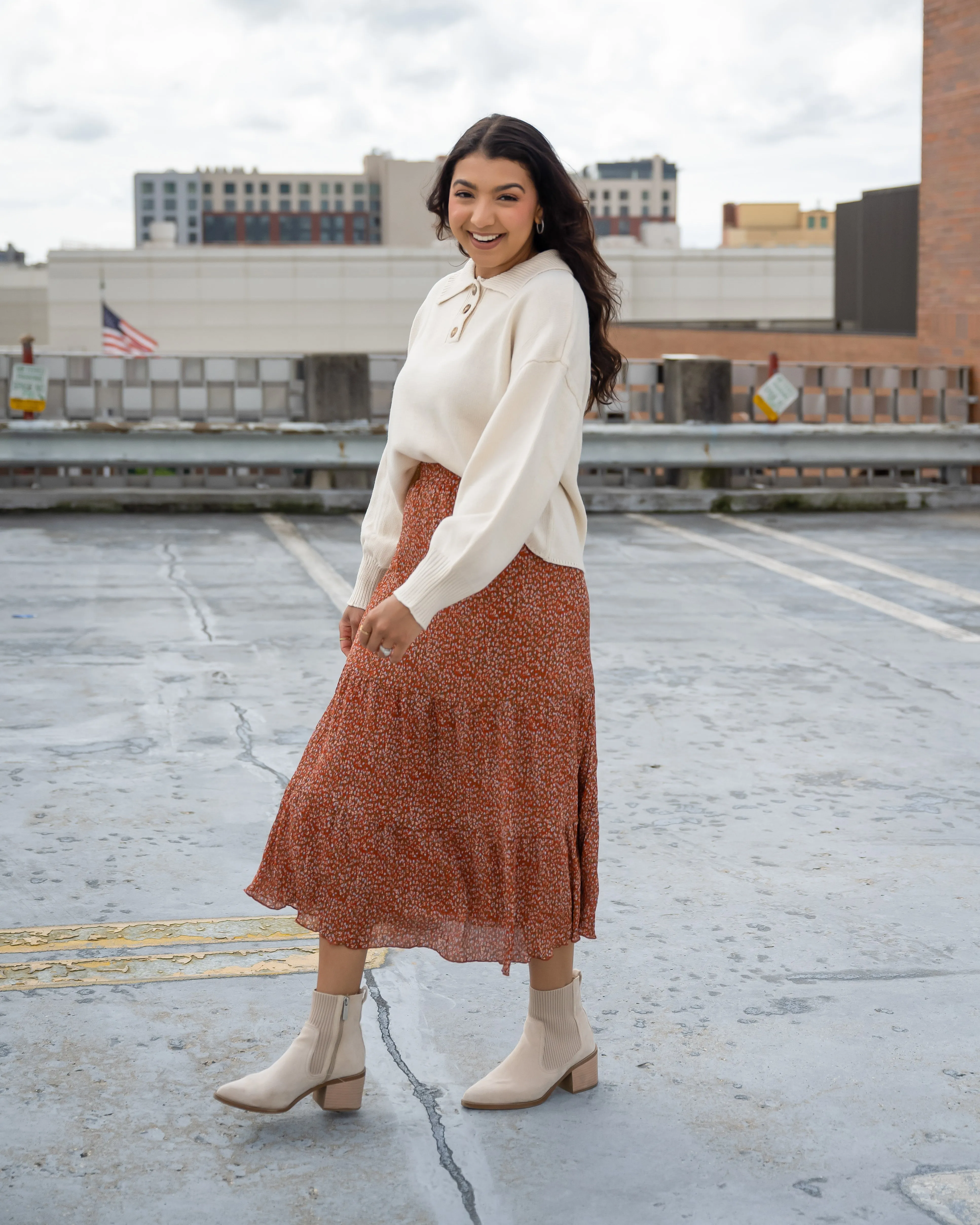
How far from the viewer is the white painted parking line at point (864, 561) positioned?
890 cm

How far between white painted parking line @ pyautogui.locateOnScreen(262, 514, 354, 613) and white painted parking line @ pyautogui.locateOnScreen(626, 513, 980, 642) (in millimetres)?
2899

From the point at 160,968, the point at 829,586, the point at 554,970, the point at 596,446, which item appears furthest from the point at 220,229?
the point at 554,970

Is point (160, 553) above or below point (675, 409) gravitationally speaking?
below

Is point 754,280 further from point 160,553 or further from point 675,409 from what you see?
point 160,553

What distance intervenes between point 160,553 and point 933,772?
658 cm

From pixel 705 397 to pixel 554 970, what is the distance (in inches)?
445

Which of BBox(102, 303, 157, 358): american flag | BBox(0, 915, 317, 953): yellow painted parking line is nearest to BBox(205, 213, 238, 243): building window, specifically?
BBox(102, 303, 157, 358): american flag

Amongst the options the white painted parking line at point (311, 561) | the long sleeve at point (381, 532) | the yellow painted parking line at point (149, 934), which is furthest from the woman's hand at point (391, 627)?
the white painted parking line at point (311, 561)

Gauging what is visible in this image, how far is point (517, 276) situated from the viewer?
2705 millimetres

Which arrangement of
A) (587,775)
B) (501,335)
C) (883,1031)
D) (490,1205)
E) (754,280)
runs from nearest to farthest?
1. (490,1205)
2. (501,335)
3. (587,775)
4. (883,1031)
5. (754,280)

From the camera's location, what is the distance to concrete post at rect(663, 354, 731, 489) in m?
13.6

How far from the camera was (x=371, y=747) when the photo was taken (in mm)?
2676

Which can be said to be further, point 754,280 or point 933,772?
point 754,280

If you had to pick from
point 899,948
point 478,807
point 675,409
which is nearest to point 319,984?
point 478,807
